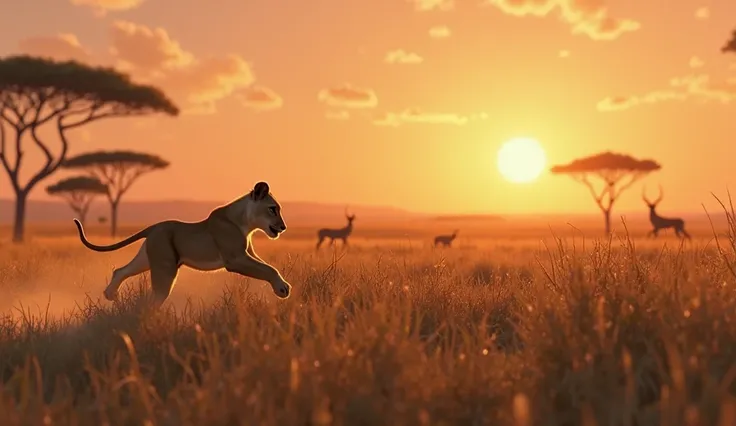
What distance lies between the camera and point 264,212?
579cm

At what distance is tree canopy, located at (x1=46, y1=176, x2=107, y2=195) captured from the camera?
56469 mm

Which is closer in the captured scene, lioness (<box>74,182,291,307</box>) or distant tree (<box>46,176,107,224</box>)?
lioness (<box>74,182,291,307</box>)

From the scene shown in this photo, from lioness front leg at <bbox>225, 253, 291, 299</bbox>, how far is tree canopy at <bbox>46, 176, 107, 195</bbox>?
54017 millimetres

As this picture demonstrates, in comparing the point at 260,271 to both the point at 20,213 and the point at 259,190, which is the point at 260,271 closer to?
the point at 259,190

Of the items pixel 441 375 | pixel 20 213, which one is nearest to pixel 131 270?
pixel 441 375

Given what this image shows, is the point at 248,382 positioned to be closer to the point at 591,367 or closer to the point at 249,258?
the point at 591,367

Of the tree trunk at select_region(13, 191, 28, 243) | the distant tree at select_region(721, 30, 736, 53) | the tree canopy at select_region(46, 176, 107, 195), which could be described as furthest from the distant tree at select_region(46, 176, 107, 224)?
the distant tree at select_region(721, 30, 736, 53)

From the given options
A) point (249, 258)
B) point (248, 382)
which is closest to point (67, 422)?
point (248, 382)

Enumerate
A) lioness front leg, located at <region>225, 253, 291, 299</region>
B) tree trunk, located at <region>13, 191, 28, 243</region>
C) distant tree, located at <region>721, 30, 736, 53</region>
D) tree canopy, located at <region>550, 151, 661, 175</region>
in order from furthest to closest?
tree canopy, located at <region>550, 151, 661, 175</region>, tree trunk, located at <region>13, 191, 28, 243</region>, distant tree, located at <region>721, 30, 736, 53</region>, lioness front leg, located at <region>225, 253, 291, 299</region>

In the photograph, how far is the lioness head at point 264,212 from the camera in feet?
19.0

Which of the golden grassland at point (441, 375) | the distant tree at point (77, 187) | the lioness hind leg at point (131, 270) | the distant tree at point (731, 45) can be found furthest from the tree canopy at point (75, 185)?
the golden grassland at point (441, 375)

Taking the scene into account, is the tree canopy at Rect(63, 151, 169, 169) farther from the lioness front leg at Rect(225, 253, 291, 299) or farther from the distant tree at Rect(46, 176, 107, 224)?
the lioness front leg at Rect(225, 253, 291, 299)

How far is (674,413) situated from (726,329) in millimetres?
1239

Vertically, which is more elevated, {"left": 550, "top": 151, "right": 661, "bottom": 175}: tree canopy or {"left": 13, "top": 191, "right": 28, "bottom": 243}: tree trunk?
{"left": 550, "top": 151, "right": 661, "bottom": 175}: tree canopy
